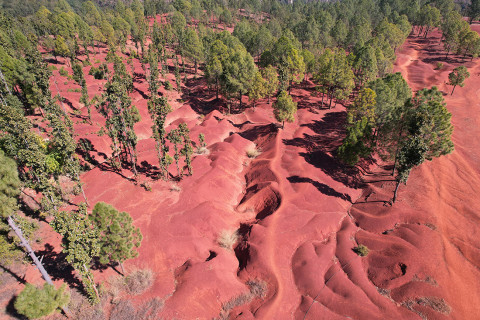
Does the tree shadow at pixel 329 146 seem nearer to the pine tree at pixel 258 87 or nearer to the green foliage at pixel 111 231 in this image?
the pine tree at pixel 258 87

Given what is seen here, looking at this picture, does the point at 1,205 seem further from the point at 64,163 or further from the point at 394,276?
the point at 394,276

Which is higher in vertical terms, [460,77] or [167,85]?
[460,77]

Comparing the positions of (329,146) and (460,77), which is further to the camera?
(460,77)

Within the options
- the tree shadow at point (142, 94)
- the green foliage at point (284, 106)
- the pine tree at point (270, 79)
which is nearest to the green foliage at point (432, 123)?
the green foliage at point (284, 106)

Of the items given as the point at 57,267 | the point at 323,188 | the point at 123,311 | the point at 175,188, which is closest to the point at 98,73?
the point at 175,188

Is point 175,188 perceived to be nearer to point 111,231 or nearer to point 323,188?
point 111,231

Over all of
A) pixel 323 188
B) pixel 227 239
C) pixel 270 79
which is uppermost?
pixel 270 79
